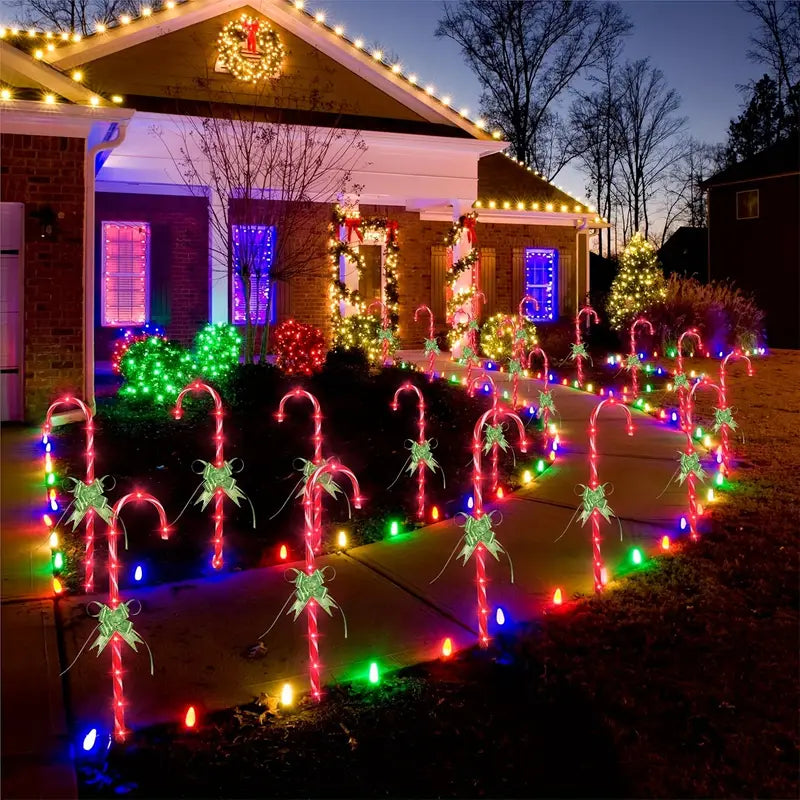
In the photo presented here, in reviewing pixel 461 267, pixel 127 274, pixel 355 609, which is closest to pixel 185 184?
pixel 127 274

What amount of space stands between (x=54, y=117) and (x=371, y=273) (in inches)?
397

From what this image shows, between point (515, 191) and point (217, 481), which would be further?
point (515, 191)

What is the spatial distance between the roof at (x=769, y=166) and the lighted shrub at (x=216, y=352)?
21525 millimetres

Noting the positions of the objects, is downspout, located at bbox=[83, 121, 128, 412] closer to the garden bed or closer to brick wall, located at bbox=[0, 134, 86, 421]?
brick wall, located at bbox=[0, 134, 86, 421]

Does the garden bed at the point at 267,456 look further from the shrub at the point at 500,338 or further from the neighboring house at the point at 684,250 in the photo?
the neighboring house at the point at 684,250

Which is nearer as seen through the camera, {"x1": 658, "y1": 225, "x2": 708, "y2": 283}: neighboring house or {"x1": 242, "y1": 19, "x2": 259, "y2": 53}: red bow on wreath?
{"x1": 242, "y1": 19, "x2": 259, "y2": 53}: red bow on wreath

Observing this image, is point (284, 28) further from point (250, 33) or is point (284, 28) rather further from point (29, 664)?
point (29, 664)

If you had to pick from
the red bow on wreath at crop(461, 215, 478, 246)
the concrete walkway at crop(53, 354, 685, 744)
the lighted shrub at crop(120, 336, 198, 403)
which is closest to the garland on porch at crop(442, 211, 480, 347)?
the red bow on wreath at crop(461, 215, 478, 246)

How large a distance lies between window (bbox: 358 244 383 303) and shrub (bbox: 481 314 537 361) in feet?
8.76

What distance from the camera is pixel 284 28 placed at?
16.2 m

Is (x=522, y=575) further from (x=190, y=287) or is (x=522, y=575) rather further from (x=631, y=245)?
(x=631, y=245)

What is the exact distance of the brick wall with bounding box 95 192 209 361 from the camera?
54.6 feet

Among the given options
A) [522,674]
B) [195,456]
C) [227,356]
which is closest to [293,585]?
[522,674]

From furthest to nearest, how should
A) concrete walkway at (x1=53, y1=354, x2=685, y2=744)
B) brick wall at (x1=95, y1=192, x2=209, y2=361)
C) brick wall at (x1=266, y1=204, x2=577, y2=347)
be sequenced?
brick wall at (x1=266, y1=204, x2=577, y2=347), brick wall at (x1=95, y1=192, x2=209, y2=361), concrete walkway at (x1=53, y1=354, x2=685, y2=744)
